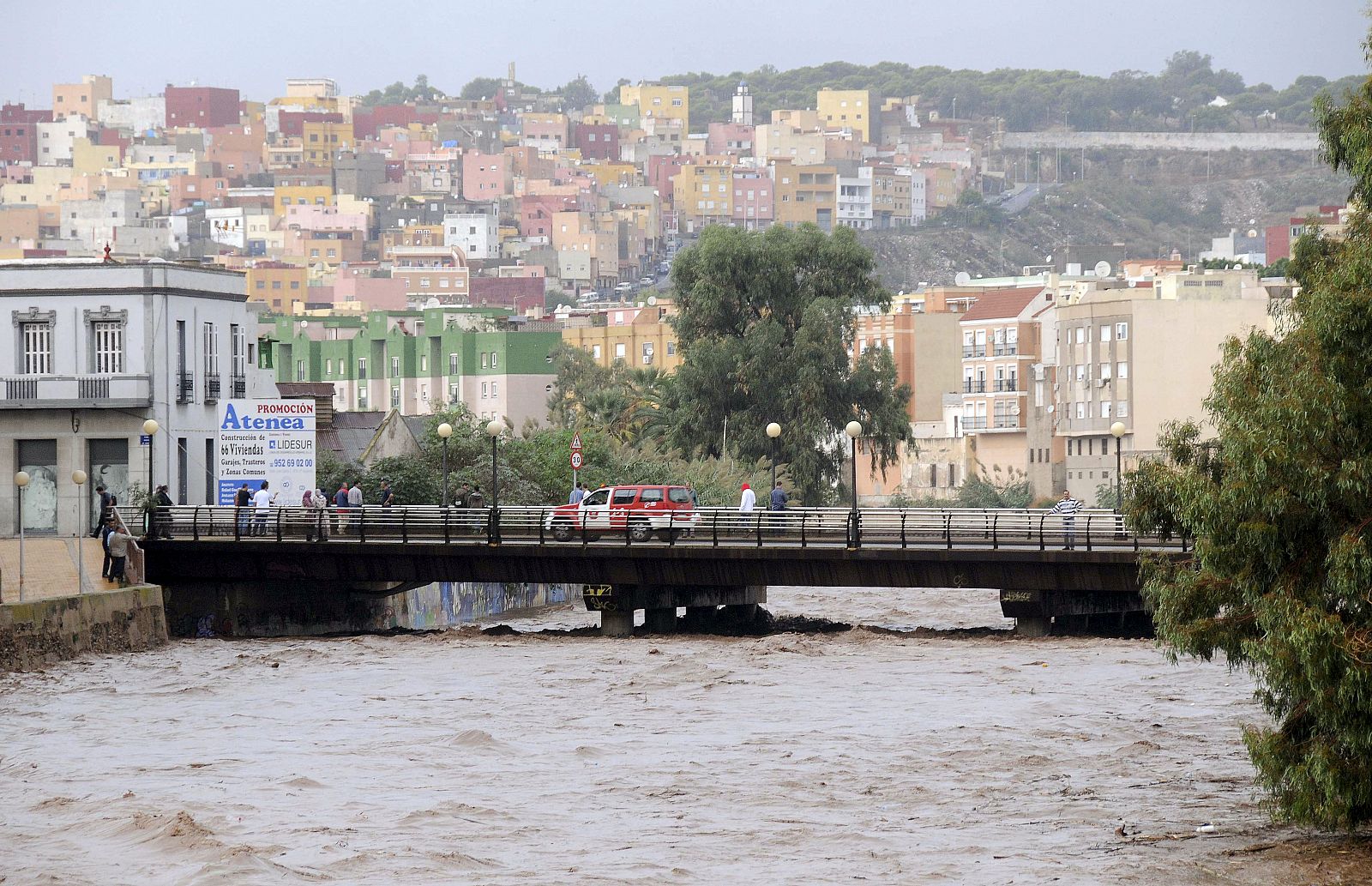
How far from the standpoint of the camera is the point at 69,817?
28.4 metres

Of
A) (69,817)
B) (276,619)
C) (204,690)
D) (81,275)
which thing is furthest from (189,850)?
(81,275)

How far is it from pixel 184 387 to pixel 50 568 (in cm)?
1069

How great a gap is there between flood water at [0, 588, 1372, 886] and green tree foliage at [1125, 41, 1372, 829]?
133 cm

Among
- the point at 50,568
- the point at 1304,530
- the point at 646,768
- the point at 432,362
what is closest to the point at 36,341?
the point at 50,568

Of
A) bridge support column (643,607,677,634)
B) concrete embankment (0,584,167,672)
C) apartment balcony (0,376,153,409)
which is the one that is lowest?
bridge support column (643,607,677,634)

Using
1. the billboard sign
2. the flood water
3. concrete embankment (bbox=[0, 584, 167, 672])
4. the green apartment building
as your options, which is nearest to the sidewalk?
concrete embankment (bbox=[0, 584, 167, 672])

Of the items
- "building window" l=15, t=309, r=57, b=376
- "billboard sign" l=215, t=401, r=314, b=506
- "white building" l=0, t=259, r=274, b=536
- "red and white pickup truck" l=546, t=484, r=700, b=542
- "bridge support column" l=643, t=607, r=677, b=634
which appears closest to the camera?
"red and white pickup truck" l=546, t=484, r=700, b=542

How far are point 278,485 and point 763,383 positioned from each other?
1174 inches

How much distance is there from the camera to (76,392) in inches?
2250

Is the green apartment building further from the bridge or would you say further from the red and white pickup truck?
the bridge

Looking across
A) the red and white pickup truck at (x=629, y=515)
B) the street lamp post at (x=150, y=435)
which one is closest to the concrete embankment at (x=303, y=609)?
the street lamp post at (x=150, y=435)

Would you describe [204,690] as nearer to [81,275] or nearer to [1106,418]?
[81,275]

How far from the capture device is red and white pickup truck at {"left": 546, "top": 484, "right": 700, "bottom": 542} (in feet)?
164

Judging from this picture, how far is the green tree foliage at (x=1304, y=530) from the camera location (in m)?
23.0
